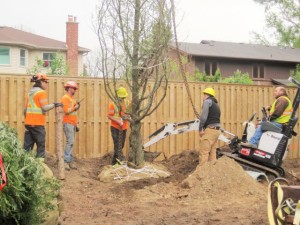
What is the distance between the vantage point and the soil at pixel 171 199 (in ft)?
29.2

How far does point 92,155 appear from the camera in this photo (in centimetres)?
1505

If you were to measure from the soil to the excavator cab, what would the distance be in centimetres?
63

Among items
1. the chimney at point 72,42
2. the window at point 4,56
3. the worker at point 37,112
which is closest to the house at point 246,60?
the chimney at point 72,42

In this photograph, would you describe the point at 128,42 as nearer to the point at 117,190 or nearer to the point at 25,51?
the point at 117,190

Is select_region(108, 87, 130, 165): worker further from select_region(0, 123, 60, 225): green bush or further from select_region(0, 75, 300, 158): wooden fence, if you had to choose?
select_region(0, 123, 60, 225): green bush

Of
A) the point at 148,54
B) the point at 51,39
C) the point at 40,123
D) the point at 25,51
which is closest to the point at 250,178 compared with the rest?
the point at 148,54

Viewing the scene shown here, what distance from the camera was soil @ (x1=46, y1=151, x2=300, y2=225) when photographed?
29.2 ft

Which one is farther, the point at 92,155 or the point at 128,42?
the point at 92,155

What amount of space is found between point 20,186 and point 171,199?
583cm

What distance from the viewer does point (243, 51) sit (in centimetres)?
4725

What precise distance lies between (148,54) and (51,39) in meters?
35.6

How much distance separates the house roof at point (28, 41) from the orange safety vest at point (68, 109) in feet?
93.1

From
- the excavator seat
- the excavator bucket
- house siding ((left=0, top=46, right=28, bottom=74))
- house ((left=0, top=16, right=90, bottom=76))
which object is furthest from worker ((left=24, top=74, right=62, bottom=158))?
house siding ((left=0, top=46, right=28, bottom=74))

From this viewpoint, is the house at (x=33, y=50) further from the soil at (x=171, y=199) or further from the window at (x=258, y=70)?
the soil at (x=171, y=199)
